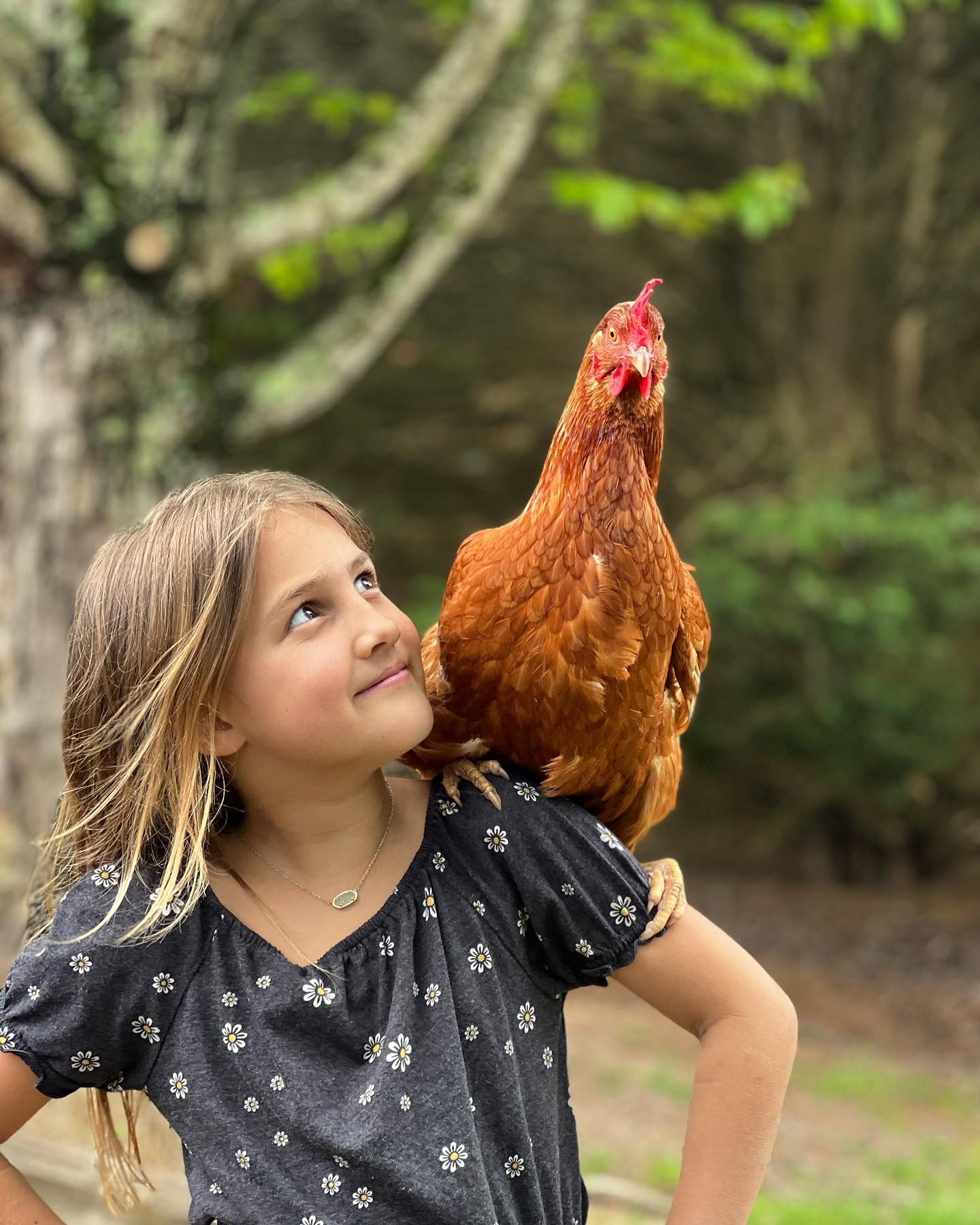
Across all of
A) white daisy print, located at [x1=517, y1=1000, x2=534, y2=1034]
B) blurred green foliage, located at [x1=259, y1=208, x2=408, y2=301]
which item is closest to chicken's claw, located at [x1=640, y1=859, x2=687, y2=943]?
white daisy print, located at [x1=517, y1=1000, x2=534, y2=1034]

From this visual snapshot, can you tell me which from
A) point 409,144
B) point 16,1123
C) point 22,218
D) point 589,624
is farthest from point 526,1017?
point 409,144

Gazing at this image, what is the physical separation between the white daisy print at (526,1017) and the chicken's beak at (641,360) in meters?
0.71

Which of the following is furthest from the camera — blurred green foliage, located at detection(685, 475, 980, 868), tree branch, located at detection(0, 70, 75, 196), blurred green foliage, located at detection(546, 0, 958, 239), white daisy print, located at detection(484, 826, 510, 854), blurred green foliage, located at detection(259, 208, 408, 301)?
blurred green foliage, located at detection(685, 475, 980, 868)

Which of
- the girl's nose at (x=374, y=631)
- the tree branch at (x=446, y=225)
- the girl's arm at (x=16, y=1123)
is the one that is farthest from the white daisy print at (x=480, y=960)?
the tree branch at (x=446, y=225)

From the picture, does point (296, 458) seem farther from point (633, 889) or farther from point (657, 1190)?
point (633, 889)

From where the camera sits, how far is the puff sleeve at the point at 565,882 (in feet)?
4.38

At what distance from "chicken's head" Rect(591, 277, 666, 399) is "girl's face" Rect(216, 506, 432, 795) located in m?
0.35

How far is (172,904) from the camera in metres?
1.36

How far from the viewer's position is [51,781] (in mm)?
3707

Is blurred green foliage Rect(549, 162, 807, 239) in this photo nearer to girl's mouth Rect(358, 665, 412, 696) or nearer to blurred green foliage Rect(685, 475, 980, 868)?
blurred green foliage Rect(685, 475, 980, 868)

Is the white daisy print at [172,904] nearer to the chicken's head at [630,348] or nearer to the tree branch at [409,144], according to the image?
the chicken's head at [630,348]

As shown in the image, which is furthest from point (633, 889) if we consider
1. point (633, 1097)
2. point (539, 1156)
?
point (633, 1097)

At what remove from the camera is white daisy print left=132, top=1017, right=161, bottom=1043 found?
135cm

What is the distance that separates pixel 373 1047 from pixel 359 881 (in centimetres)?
18
